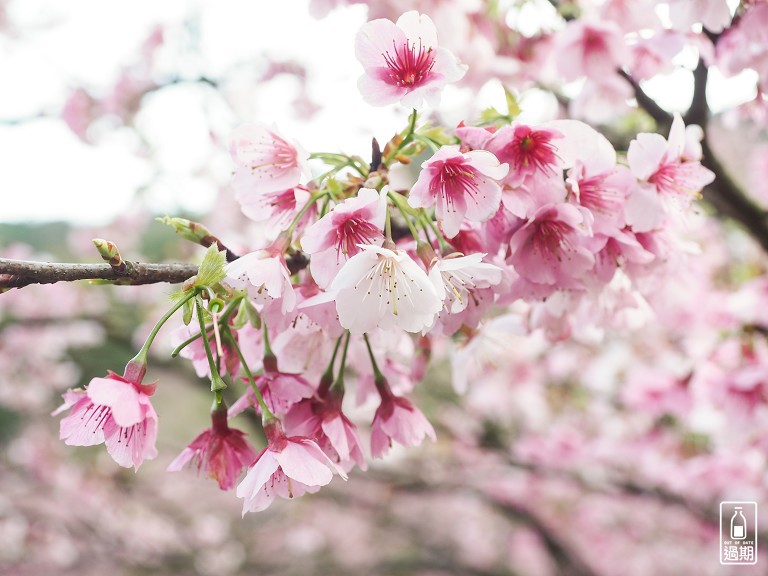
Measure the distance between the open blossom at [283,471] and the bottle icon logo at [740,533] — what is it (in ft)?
8.11

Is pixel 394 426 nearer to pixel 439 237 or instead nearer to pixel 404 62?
pixel 439 237

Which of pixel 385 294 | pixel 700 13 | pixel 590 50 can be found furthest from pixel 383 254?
pixel 590 50

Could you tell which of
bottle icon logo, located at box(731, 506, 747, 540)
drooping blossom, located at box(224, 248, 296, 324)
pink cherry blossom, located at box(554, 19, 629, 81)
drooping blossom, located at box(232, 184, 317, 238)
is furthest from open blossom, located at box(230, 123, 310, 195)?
bottle icon logo, located at box(731, 506, 747, 540)

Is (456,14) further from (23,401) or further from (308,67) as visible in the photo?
(23,401)

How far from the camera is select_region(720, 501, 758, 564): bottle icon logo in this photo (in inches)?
99.8

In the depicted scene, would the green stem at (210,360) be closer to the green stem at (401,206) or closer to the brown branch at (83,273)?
the brown branch at (83,273)

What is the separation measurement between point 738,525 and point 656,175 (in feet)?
8.18

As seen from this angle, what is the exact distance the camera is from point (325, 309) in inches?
30.0

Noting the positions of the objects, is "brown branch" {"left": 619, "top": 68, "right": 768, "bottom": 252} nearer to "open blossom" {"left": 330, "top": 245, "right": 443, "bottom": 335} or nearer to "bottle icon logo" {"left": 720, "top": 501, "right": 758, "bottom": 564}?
"open blossom" {"left": 330, "top": 245, "right": 443, "bottom": 335}

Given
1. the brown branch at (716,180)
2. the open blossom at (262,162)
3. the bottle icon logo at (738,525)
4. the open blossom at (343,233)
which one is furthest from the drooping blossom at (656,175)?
the bottle icon logo at (738,525)

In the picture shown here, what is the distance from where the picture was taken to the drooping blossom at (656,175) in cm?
84

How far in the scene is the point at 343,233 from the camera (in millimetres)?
744

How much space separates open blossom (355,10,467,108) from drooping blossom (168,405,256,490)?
46 centimetres

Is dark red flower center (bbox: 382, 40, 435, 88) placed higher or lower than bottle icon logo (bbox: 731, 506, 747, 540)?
higher
